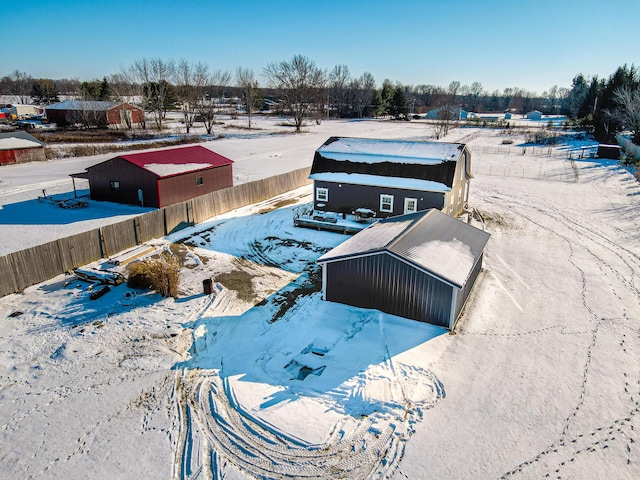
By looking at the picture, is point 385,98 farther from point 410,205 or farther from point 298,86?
point 410,205

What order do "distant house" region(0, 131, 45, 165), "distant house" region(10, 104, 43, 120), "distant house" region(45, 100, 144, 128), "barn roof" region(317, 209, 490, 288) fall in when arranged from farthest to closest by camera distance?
"distant house" region(10, 104, 43, 120), "distant house" region(45, 100, 144, 128), "distant house" region(0, 131, 45, 165), "barn roof" region(317, 209, 490, 288)

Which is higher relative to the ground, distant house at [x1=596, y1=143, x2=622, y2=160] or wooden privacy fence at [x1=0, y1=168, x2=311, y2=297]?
distant house at [x1=596, y1=143, x2=622, y2=160]

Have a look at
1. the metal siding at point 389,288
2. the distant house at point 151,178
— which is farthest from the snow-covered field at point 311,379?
the distant house at point 151,178

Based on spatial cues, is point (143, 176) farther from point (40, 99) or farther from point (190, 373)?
point (40, 99)

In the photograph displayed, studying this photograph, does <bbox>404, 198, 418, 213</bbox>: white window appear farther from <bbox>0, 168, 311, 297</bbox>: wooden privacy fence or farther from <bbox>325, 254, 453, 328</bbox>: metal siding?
<bbox>0, 168, 311, 297</bbox>: wooden privacy fence

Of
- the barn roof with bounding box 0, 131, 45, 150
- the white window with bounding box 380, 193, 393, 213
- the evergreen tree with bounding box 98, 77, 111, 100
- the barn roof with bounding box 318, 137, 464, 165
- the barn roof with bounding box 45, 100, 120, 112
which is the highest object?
the evergreen tree with bounding box 98, 77, 111, 100

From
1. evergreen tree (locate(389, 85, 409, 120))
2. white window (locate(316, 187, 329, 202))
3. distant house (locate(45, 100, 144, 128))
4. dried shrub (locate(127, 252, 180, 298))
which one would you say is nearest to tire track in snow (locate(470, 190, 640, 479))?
white window (locate(316, 187, 329, 202))
